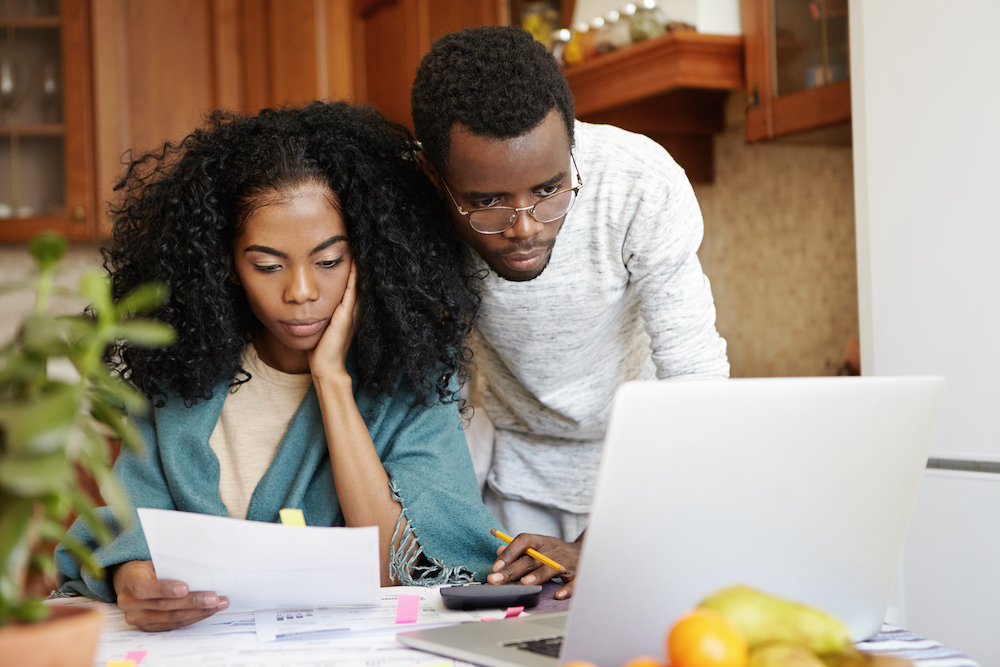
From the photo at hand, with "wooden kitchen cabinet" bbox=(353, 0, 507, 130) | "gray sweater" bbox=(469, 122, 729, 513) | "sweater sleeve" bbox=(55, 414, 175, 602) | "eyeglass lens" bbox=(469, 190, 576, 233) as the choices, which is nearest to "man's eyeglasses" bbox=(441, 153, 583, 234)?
"eyeglass lens" bbox=(469, 190, 576, 233)

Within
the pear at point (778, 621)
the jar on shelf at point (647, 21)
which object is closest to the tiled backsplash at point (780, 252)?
the jar on shelf at point (647, 21)

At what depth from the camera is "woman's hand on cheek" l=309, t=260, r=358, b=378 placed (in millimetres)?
1181

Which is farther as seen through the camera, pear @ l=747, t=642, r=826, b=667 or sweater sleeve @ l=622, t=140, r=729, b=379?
sweater sleeve @ l=622, t=140, r=729, b=379

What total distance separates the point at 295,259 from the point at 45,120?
222 cm

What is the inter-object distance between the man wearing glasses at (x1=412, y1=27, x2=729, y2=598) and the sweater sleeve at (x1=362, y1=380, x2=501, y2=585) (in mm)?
103

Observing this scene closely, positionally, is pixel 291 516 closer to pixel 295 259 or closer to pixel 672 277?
pixel 295 259

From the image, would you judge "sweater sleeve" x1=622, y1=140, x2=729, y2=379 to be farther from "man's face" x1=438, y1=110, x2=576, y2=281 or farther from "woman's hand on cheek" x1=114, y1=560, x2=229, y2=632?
"woman's hand on cheek" x1=114, y1=560, x2=229, y2=632

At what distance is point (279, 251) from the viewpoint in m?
1.11

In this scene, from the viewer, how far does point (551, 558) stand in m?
1.05

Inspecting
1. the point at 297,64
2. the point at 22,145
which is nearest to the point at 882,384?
the point at 297,64

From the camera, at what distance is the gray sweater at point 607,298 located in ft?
4.17

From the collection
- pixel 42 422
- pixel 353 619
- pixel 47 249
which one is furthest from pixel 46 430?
pixel 353 619

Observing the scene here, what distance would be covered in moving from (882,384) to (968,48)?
104 cm

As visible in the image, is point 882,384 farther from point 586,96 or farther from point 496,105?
point 586,96
